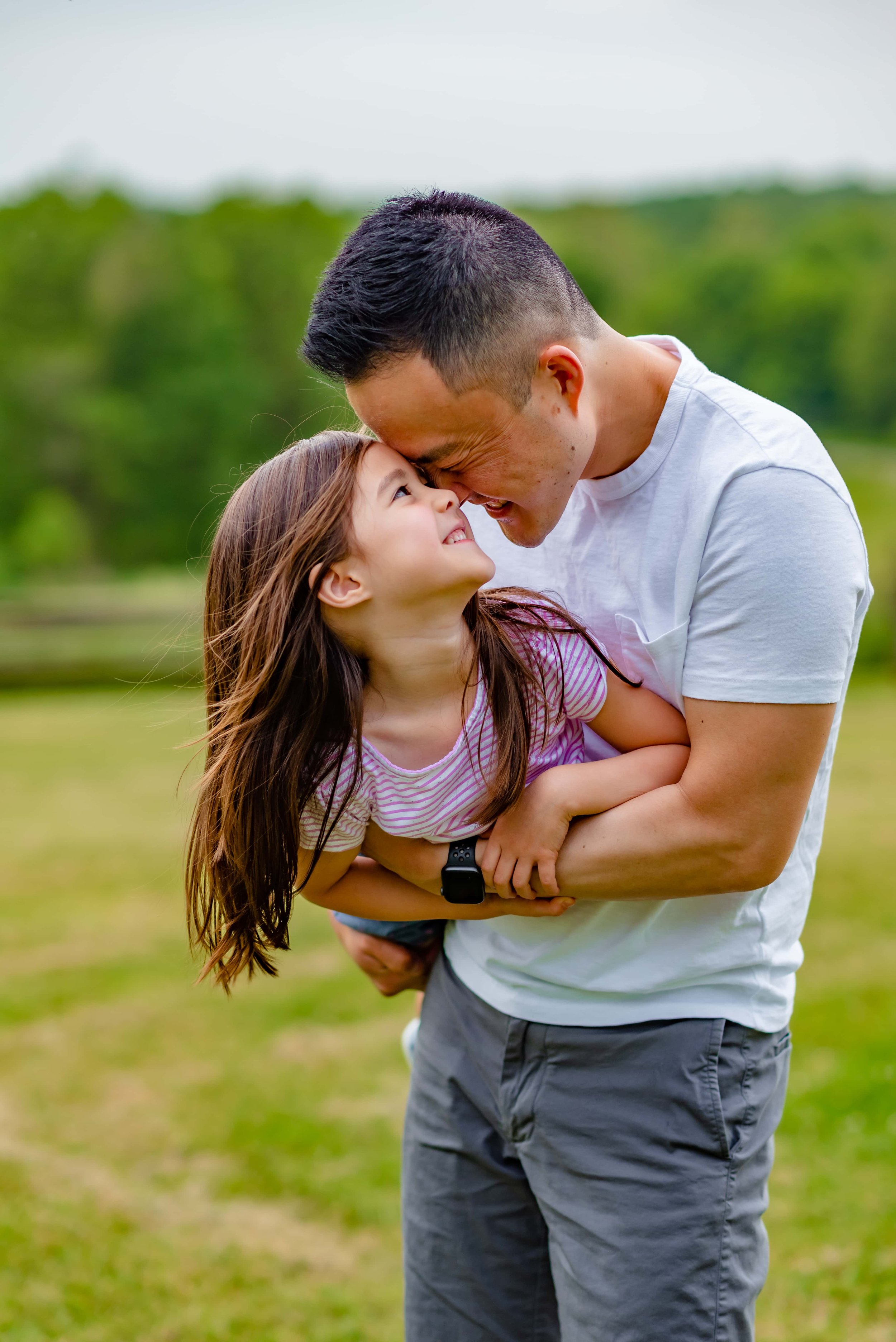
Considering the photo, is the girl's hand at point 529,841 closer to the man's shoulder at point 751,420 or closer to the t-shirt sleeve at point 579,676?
the t-shirt sleeve at point 579,676

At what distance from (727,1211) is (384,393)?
133 cm

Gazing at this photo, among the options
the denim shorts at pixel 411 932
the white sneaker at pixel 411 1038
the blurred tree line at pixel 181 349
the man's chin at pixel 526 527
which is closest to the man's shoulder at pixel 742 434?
the man's chin at pixel 526 527

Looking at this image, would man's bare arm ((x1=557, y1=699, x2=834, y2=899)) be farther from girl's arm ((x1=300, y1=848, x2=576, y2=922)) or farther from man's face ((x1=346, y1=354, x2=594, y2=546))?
man's face ((x1=346, y1=354, x2=594, y2=546))

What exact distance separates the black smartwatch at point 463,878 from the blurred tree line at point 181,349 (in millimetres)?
21632

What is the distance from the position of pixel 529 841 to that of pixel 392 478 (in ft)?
1.94

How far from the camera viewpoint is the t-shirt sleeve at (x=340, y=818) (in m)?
1.78

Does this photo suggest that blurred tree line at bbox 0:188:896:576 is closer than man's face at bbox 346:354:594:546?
No

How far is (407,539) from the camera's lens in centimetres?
173

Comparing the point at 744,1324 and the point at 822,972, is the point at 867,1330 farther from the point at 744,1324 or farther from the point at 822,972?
the point at 822,972

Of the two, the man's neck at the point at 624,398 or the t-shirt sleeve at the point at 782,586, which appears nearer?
the t-shirt sleeve at the point at 782,586

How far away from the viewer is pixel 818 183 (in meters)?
49.4

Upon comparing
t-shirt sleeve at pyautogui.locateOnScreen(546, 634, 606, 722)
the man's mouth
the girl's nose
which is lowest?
t-shirt sleeve at pyautogui.locateOnScreen(546, 634, 606, 722)

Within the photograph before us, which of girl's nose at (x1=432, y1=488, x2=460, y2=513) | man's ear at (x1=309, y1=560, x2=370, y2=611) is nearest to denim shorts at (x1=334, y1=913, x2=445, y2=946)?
man's ear at (x1=309, y1=560, x2=370, y2=611)

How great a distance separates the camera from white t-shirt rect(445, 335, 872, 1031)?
5.12 feet
